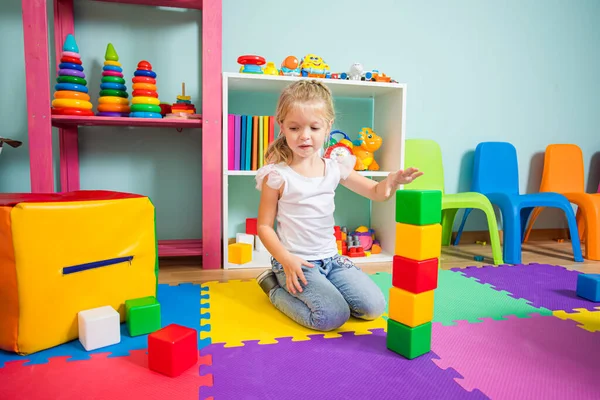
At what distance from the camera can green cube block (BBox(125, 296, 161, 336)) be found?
110 cm

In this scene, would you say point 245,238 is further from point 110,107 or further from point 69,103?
point 69,103

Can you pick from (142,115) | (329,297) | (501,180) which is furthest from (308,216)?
(501,180)

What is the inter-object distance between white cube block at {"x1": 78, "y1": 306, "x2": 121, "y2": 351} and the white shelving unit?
0.78 metres

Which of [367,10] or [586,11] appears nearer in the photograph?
[367,10]

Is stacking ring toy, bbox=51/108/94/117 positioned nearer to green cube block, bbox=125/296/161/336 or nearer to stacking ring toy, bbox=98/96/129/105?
stacking ring toy, bbox=98/96/129/105

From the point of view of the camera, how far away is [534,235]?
2.71 metres

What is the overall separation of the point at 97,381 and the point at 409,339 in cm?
73

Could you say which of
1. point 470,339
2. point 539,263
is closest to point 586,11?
point 539,263

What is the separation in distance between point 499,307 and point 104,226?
4.29ft

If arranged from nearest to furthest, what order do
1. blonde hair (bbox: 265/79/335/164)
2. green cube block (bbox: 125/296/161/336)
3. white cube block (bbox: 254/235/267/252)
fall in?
green cube block (bbox: 125/296/161/336) < blonde hair (bbox: 265/79/335/164) < white cube block (bbox: 254/235/267/252)

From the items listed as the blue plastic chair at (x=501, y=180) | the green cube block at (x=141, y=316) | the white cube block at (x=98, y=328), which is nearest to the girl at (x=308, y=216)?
the green cube block at (x=141, y=316)

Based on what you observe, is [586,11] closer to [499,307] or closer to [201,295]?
[499,307]

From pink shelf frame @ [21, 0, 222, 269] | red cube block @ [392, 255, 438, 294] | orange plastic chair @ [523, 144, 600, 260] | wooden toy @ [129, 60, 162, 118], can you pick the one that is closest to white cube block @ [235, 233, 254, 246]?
pink shelf frame @ [21, 0, 222, 269]

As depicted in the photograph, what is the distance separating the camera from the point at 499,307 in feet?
4.53
